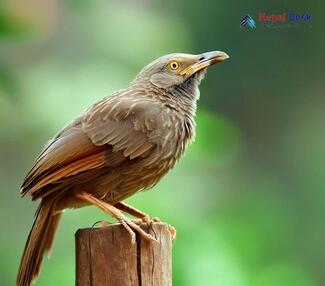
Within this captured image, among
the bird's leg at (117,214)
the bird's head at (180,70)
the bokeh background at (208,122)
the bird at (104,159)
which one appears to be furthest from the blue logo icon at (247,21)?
the bird's leg at (117,214)

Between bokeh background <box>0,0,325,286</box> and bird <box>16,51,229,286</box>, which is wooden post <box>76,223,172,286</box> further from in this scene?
bokeh background <box>0,0,325,286</box>

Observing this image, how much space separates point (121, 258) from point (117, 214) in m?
0.28

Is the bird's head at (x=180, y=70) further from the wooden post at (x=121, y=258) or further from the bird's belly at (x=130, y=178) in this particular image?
the wooden post at (x=121, y=258)

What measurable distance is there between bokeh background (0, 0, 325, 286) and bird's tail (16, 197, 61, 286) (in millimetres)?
921

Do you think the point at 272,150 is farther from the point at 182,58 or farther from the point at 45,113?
the point at 182,58

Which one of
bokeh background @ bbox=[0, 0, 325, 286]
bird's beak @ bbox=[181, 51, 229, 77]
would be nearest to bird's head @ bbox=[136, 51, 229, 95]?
bird's beak @ bbox=[181, 51, 229, 77]

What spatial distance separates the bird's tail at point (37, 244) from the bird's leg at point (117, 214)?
140 millimetres

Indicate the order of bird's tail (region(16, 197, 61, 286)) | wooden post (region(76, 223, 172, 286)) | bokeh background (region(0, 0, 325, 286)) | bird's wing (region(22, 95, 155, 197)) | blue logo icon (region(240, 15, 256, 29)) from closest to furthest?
wooden post (region(76, 223, 172, 286)) → bird's wing (region(22, 95, 155, 197)) → bird's tail (region(16, 197, 61, 286)) → bokeh background (region(0, 0, 325, 286)) → blue logo icon (region(240, 15, 256, 29))

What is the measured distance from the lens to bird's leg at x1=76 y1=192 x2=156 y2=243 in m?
3.56

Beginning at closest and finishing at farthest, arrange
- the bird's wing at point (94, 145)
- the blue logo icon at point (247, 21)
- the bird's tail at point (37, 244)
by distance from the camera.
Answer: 1. the bird's wing at point (94, 145)
2. the bird's tail at point (37, 244)
3. the blue logo icon at point (247, 21)

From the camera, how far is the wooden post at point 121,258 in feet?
11.4

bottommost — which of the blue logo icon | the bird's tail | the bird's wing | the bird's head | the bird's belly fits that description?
the bird's tail

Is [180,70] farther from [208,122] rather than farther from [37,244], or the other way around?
[208,122]

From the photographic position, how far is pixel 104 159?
12.8 feet
